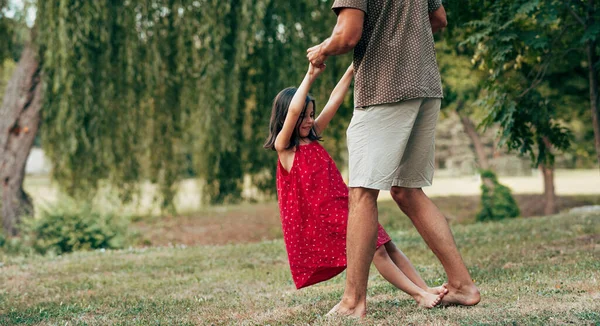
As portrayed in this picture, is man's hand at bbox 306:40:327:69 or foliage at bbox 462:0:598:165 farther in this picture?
foliage at bbox 462:0:598:165

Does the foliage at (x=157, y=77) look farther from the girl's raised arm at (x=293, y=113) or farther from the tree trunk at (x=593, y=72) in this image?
the girl's raised arm at (x=293, y=113)

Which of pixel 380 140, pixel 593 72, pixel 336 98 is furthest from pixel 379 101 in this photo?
pixel 593 72

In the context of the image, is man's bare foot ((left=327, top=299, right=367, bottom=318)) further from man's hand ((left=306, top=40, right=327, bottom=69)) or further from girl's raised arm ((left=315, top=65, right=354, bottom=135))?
man's hand ((left=306, top=40, right=327, bottom=69))

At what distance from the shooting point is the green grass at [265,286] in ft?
10.1

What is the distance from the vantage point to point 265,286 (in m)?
4.65

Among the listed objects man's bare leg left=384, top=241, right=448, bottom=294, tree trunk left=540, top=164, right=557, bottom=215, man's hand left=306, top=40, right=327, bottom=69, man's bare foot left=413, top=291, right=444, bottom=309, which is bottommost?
tree trunk left=540, top=164, right=557, bottom=215

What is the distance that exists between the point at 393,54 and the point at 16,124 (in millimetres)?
7893

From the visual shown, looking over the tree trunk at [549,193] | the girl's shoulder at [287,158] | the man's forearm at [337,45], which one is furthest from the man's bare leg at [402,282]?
the tree trunk at [549,193]

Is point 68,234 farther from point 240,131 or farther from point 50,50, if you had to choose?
point 240,131

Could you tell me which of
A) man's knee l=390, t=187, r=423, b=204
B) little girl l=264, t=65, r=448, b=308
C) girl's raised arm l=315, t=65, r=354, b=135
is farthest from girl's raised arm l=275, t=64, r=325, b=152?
man's knee l=390, t=187, r=423, b=204

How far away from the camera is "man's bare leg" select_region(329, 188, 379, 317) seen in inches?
116

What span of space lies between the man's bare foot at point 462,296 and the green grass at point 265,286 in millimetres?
61

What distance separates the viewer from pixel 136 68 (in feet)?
30.5

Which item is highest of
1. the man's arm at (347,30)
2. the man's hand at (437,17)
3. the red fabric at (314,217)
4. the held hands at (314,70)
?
the man's hand at (437,17)
